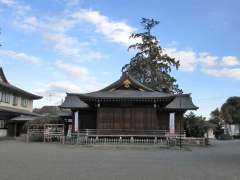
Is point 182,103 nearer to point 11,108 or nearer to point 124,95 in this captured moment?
point 124,95

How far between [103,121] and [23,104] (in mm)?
22937

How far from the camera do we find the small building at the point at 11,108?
45.4m

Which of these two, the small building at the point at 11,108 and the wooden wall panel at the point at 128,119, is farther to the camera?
the small building at the point at 11,108

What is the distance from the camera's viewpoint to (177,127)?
4066 cm

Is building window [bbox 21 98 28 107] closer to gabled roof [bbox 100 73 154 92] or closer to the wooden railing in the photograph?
gabled roof [bbox 100 73 154 92]

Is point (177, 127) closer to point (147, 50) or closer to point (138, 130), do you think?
point (138, 130)

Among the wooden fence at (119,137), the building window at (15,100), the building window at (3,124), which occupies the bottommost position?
the wooden fence at (119,137)

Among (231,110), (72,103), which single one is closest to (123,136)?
(72,103)

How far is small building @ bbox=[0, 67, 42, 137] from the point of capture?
45.4 metres

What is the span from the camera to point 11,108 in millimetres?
48344

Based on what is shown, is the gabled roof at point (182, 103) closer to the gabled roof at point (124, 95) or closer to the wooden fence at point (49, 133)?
the gabled roof at point (124, 95)

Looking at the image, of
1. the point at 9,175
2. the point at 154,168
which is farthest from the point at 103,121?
the point at 9,175

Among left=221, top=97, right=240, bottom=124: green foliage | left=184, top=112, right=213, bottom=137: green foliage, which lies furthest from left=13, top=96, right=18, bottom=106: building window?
left=221, top=97, right=240, bottom=124: green foliage

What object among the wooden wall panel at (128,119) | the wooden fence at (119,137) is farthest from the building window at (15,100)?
the wooden wall panel at (128,119)
